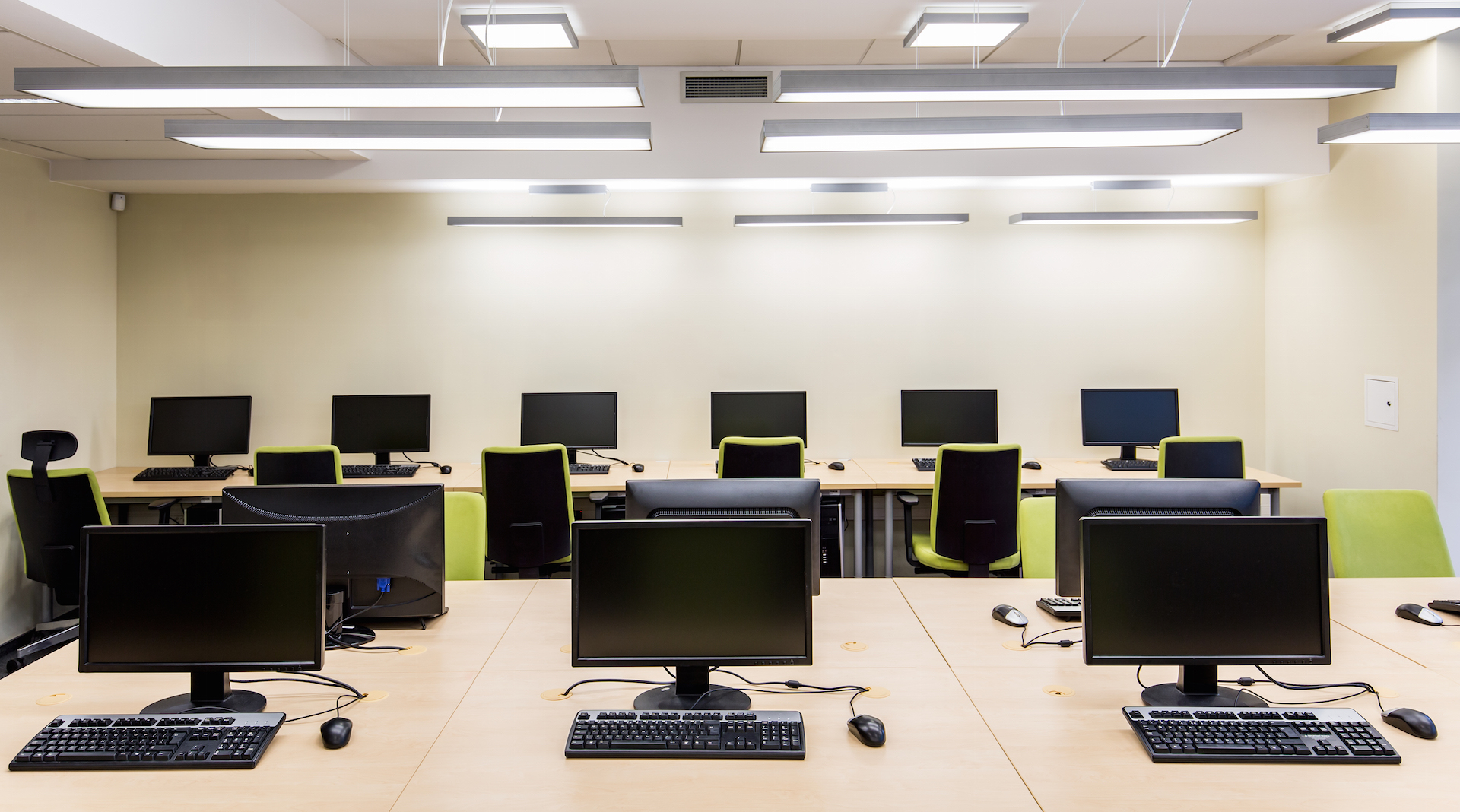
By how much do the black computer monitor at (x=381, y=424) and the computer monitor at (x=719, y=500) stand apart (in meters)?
3.02

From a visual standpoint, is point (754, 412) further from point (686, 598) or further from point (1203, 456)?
point (686, 598)

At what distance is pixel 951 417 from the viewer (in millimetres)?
4906

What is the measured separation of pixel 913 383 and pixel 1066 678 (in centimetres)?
327

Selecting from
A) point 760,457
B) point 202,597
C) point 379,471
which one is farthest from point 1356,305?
point 379,471

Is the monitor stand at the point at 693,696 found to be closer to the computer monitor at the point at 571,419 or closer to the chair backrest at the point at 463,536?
the chair backrest at the point at 463,536

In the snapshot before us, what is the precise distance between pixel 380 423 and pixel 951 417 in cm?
340

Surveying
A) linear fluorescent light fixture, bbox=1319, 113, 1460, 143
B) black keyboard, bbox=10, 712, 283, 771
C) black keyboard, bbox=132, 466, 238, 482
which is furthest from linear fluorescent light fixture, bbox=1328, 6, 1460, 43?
black keyboard, bbox=132, 466, 238, 482

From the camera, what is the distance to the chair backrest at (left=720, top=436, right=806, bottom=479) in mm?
3961

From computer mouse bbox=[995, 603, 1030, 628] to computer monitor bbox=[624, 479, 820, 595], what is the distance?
1.81ft

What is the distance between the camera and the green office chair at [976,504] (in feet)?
12.3

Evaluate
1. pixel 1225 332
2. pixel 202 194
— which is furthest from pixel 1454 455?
pixel 202 194

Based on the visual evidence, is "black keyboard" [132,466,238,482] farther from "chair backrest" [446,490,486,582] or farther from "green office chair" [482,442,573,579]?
"chair backrest" [446,490,486,582]

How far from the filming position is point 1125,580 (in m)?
1.73

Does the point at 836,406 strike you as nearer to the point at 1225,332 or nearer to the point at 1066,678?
the point at 1225,332
